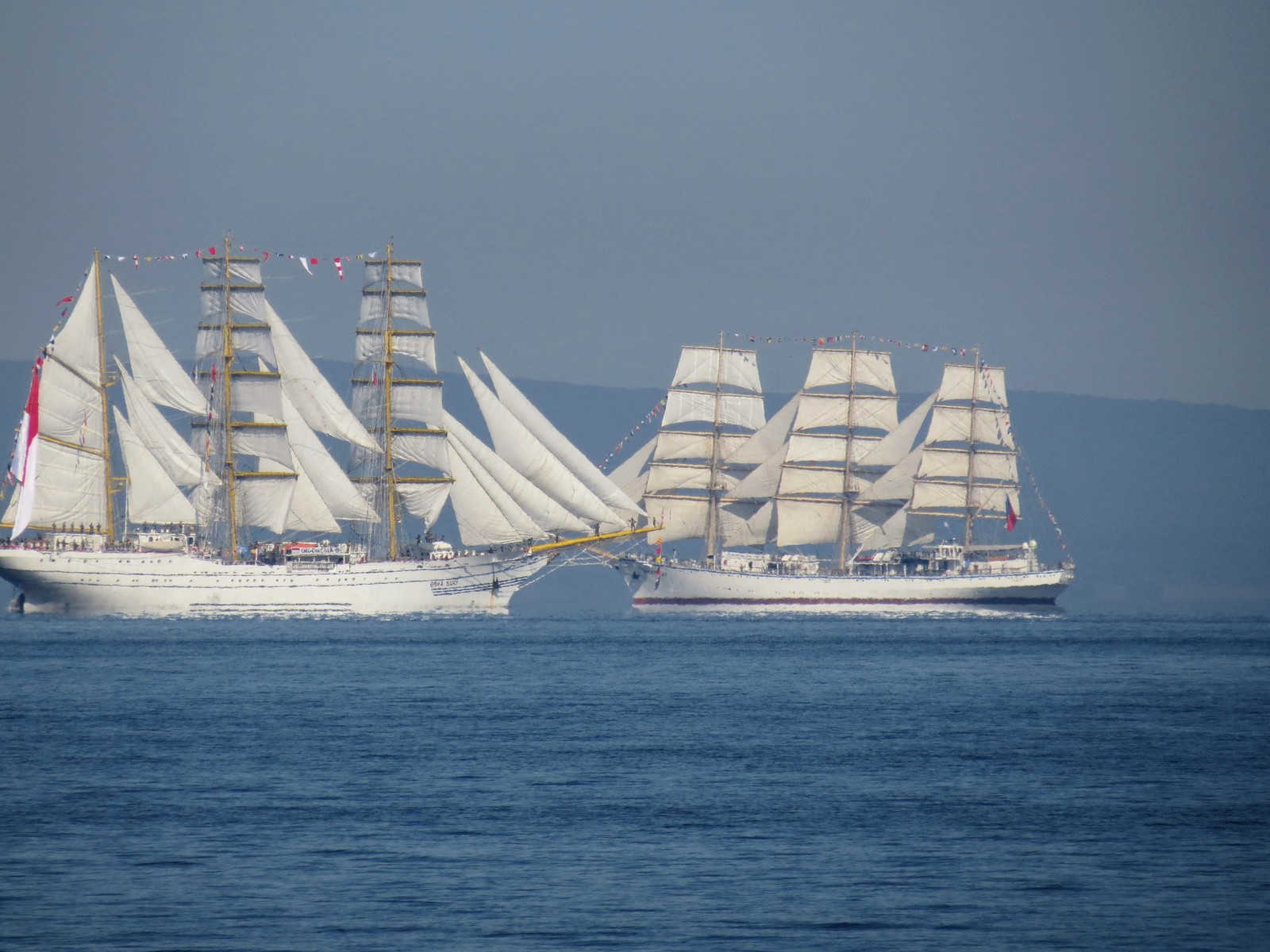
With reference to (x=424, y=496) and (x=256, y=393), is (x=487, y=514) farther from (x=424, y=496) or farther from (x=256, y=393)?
(x=256, y=393)

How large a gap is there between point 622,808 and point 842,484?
7804cm

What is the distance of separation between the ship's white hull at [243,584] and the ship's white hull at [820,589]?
14.9m

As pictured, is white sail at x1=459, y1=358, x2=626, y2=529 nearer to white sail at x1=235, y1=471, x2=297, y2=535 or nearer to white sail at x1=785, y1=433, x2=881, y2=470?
white sail at x1=235, y1=471, x2=297, y2=535

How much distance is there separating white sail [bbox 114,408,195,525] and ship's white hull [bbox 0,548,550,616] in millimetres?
1763

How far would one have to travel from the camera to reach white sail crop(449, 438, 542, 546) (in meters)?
80.8

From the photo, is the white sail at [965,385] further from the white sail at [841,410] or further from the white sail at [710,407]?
the white sail at [710,407]

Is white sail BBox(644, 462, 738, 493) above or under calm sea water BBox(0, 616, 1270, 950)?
above

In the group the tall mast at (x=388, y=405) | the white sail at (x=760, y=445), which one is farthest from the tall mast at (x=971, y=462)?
the tall mast at (x=388, y=405)

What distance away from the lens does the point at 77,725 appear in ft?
121

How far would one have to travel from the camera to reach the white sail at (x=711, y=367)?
105 metres

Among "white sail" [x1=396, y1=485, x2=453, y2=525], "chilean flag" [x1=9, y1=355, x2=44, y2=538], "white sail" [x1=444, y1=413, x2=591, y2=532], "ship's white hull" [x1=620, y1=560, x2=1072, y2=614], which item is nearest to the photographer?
"chilean flag" [x1=9, y1=355, x2=44, y2=538]

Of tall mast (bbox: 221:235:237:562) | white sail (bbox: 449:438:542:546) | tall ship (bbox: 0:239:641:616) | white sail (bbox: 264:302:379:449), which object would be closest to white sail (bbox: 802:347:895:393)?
tall ship (bbox: 0:239:641:616)

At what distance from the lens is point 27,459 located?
244ft

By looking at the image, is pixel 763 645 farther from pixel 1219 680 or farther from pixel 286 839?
pixel 286 839
